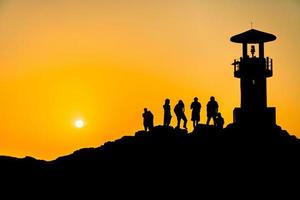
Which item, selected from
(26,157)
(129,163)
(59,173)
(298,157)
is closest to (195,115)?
(129,163)

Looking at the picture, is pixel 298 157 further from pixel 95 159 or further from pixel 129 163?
pixel 95 159

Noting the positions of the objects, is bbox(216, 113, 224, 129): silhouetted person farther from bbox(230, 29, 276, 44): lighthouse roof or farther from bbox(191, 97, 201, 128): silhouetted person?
bbox(230, 29, 276, 44): lighthouse roof

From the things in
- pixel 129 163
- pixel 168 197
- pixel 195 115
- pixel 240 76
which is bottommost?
pixel 168 197

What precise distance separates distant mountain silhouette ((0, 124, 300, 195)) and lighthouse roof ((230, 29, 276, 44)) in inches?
330

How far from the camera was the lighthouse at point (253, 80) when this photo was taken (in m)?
38.8

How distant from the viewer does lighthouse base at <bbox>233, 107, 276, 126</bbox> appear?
38.7 meters

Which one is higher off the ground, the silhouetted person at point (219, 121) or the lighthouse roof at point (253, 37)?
the lighthouse roof at point (253, 37)

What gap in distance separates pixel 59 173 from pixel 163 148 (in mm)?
8194

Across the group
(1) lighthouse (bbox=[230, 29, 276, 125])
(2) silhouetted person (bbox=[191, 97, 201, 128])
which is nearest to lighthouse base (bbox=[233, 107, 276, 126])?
(1) lighthouse (bbox=[230, 29, 276, 125])

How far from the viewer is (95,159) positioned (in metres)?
34.8

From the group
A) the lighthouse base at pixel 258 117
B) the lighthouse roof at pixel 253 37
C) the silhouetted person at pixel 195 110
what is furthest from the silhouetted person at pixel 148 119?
the lighthouse roof at pixel 253 37

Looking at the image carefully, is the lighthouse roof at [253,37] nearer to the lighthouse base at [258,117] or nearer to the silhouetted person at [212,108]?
the lighthouse base at [258,117]

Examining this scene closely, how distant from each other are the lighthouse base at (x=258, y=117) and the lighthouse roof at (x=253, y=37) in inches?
239

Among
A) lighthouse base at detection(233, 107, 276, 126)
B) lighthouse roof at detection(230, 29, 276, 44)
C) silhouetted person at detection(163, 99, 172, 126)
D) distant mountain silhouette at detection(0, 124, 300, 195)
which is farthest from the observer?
lighthouse roof at detection(230, 29, 276, 44)
